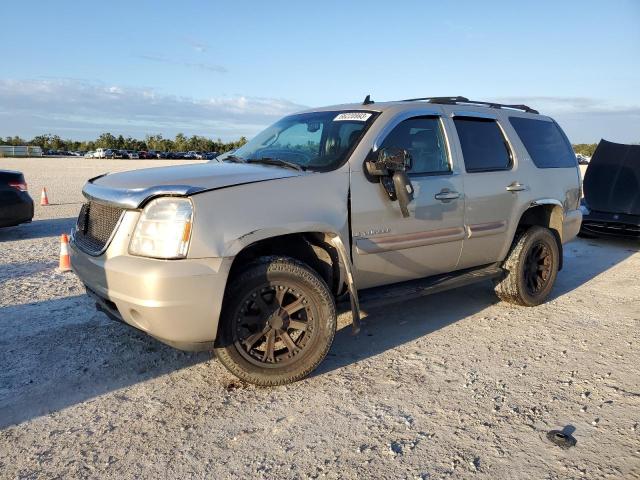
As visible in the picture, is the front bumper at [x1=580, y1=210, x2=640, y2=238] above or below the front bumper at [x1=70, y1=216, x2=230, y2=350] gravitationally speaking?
below

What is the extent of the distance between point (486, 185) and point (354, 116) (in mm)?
1397

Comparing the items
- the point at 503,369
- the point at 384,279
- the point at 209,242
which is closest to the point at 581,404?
the point at 503,369

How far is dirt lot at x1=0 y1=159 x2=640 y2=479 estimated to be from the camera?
8.80 feet

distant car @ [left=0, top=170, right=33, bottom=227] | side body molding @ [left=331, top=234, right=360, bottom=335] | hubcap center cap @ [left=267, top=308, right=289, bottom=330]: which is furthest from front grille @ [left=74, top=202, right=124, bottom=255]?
distant car @ [left=0, top=170, right=33, bottom=227]

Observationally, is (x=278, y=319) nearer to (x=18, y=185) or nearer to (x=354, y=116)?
(x=354, y=116)

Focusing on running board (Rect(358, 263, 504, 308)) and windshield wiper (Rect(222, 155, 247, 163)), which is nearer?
running board (Rect(358, 263, 504, 308))

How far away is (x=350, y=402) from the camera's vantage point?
10.8ft

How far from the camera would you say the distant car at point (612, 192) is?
8.74 meters

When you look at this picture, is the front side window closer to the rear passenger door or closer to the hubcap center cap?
Answer: the rear passenger door

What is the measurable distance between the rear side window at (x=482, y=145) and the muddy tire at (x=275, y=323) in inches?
79.7

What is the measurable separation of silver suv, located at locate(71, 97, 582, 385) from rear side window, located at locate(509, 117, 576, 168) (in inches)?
2.1

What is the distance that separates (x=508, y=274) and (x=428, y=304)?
84 cm

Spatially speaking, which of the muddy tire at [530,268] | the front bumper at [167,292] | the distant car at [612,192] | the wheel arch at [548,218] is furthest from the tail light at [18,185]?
the distant car at [612,192]

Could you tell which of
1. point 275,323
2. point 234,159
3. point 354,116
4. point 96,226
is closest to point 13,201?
point 234,159
